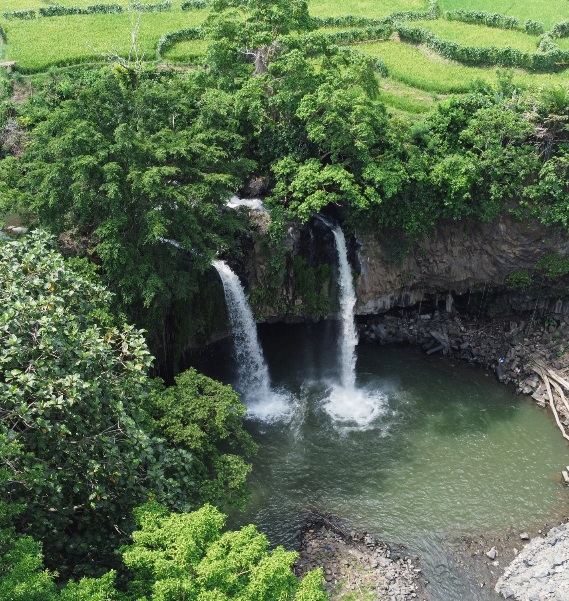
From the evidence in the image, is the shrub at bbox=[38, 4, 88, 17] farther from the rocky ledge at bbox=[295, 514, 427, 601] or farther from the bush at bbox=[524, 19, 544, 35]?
the rocky ledge at bbox=[295, 514, 427, 601]

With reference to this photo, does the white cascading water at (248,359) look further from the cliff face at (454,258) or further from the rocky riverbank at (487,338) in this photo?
the rocky riverbank at (487,338)

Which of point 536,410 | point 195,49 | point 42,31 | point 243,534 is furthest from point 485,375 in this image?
point 42,31

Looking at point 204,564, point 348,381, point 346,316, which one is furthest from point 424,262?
point 204,564

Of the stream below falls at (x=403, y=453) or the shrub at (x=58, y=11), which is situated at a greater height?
the shrub at (x=58, y=11)

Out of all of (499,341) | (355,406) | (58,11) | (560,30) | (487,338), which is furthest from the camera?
(58,11)

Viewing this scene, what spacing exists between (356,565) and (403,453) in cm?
515

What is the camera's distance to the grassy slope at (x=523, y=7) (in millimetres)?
41031

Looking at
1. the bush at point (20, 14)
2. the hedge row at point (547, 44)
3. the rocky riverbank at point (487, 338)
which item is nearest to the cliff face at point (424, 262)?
the rocky riverbank at point (487, 338)

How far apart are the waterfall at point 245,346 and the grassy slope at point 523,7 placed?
27743 millimetres

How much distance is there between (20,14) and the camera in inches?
1575

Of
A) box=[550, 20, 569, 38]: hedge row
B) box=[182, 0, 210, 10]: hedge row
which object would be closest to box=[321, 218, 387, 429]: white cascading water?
box=[550, 20, 569, 38]: hedge row

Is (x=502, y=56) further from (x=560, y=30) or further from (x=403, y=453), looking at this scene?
(x=403, y=453)

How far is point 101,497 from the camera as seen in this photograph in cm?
1462

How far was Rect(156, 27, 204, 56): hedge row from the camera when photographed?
1437 inches
